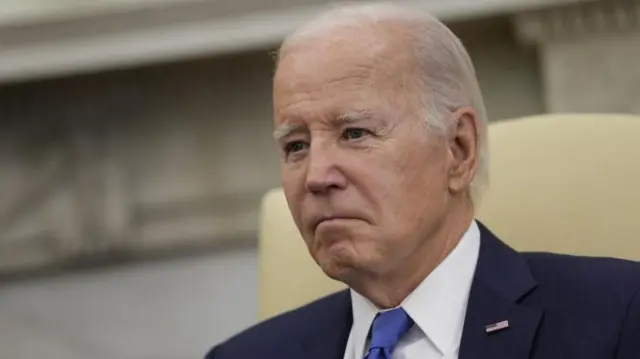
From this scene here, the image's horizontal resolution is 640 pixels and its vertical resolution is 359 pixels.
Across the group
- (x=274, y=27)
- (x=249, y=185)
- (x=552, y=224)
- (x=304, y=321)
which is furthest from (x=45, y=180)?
(x=552, y=224)

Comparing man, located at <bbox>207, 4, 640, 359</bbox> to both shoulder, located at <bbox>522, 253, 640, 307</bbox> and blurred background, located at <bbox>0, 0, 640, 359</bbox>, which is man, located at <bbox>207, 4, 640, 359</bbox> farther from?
blurred background, located at <bbox>0, 0, 640, 359</bbox>

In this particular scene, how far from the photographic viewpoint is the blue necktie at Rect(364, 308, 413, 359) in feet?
3.91

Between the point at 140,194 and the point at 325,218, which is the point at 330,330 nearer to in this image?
the point at 325,218

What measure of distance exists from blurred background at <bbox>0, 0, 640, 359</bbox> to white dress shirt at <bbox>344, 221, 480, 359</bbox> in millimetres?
1132

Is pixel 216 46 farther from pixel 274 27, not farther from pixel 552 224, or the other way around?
pixel 552 224

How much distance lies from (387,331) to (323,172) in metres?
0.20

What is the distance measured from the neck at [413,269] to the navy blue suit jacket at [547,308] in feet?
0.15

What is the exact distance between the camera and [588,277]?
1.21 meters

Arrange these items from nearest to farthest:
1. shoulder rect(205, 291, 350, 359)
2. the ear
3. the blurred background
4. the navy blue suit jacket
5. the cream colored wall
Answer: the navy blue suit jacket, the ear, shoulder rect(205, 291, 350, 359), the blurred background, the cream colored wall

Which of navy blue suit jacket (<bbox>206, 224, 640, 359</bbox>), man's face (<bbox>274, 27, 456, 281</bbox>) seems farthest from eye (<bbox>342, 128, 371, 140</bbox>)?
navy blue suit jacket (<bbox>206, 224, 640, 359</bbox>)

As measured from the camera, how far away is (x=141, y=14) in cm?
223

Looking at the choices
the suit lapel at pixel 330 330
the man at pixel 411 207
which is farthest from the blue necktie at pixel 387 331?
the suit lapel at pixel 330 330

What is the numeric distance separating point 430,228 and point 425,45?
21 cm

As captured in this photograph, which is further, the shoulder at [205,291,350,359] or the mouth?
the shoulder at [205,291,350,359]
